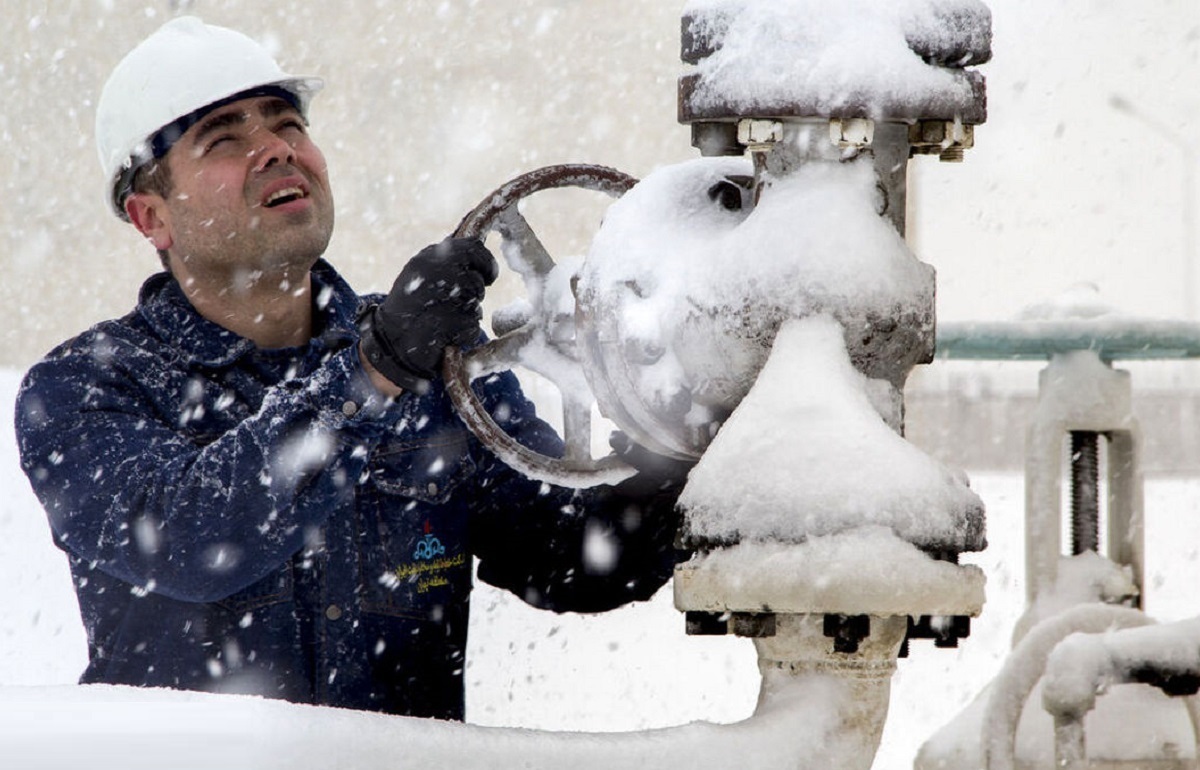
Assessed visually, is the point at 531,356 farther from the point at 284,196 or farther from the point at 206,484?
the point at 284,196

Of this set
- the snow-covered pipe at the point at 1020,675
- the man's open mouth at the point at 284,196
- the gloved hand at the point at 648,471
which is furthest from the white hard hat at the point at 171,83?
the snow-covered pipe at the point at 1020,675

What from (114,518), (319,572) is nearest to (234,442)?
(114,518)

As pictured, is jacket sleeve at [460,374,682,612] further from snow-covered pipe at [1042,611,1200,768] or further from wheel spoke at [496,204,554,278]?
snow-covered pipe at [1042,611,1200,768]

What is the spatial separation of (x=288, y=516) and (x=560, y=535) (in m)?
0.46

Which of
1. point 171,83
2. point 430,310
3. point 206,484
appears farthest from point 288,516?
point 171,83

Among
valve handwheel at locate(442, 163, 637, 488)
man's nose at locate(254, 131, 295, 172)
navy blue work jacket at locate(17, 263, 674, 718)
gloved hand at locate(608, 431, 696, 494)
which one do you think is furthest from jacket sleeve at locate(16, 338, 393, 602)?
man's nose at locate(254, 131, 295, 172)

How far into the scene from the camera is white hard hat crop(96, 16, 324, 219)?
5.44ft

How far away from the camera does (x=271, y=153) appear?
5.43ft

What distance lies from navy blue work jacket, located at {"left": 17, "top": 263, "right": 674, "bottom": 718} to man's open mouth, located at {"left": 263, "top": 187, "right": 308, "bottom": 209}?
163 millimetres

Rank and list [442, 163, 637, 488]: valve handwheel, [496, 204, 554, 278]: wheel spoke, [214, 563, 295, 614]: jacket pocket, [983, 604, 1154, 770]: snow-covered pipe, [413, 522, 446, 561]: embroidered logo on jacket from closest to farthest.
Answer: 1. [442, 163, 637, 488]: valve handwheel
2. [496, 204, 554, 278]: wheel spoke
3. [983, 604, 1154, 770]: snow-covered pipe
4. [214, 563, 295, 614]: jacket pocket
5. [413, 522, 446, 561]: embroidered logo on jacket

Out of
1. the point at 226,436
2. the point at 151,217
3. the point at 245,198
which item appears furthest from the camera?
the point at 151,217

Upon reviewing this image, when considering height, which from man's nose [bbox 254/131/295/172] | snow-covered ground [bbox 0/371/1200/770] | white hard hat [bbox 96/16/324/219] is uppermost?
white hard hat [bbox 96/16/324/219]

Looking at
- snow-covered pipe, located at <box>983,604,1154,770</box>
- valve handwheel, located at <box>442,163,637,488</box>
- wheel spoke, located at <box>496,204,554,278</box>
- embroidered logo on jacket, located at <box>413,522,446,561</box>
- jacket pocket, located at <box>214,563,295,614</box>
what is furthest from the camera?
embroidered logo on jacket, located at <box>413,522,446,561</box>

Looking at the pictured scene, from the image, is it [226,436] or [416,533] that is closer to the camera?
[226,436]
